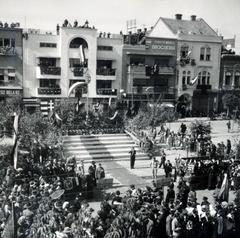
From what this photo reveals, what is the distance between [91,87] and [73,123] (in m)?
8.51

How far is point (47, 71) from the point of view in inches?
1117

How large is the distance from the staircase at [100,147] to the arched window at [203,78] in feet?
46.1

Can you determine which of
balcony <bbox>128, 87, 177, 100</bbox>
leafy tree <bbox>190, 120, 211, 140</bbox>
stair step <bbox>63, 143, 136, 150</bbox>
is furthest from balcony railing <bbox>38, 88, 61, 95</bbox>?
leafy tree <bbox>190, 120, 211, 140</bbox>

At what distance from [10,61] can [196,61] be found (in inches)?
567

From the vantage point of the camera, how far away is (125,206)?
9508 mm

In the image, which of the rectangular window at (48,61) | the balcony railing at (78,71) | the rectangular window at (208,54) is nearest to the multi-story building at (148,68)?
the rectangular window at (208,54)

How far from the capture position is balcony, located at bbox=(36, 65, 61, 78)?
92.5ft

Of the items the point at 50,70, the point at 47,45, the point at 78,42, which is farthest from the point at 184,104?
the point at 47,45

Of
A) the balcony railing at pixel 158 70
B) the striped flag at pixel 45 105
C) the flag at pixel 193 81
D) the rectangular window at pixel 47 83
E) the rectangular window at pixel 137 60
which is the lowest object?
the striped flag at pixel 45 105

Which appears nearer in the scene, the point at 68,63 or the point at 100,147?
the point at 100,147

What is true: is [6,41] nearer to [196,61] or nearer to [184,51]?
[184,51]

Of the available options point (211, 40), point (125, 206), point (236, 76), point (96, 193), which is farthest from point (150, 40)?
point (125, 206)

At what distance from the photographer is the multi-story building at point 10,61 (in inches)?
1066

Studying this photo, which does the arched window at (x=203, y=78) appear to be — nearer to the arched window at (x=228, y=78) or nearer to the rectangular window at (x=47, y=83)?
the arched window at (x=228, y=78)
